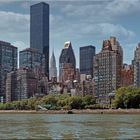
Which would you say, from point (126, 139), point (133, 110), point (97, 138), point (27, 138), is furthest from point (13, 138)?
point (133, 110)

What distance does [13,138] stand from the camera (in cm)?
4047

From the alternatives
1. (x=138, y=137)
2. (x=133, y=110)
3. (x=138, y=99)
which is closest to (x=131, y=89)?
(x=138, y=99)

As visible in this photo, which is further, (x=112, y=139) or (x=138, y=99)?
(x=138, y=99)

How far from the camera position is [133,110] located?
173750 mm

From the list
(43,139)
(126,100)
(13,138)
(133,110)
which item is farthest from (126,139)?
(126,100)

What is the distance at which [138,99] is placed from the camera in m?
187

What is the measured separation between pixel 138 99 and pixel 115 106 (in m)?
11.8

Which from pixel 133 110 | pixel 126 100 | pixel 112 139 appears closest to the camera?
pixel 112 139

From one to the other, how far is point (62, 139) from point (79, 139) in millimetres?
1486

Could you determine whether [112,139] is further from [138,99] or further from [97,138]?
[138,99]

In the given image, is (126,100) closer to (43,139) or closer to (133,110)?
(133,110)

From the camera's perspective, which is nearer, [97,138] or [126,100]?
[97,138]

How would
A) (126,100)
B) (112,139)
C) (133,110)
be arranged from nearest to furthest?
(112,139), (133,110), (126,100)

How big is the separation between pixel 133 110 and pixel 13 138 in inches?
5384
